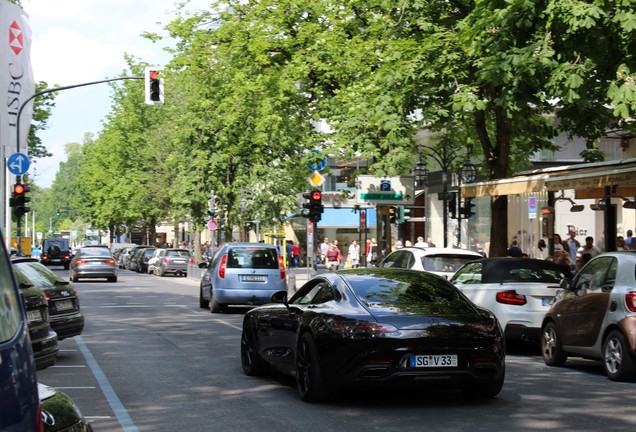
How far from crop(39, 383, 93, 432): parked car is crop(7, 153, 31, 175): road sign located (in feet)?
111

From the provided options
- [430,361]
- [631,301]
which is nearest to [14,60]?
[631,301]

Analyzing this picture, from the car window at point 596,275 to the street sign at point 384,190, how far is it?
1414 cm

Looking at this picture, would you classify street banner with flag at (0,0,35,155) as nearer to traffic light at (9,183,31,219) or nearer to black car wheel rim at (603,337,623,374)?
traffic light at (9,183,31,219)

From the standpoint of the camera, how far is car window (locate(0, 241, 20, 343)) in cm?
367

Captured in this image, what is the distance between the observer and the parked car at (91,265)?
4834cm

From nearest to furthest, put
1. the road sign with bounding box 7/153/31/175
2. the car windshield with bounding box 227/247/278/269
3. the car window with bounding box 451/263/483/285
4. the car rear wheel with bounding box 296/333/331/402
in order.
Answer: the car rear wheel with bounding box 296/333/331/402
the car window with bounding box 451/263/483/285
the car windshield with bounding box 227/247/278/269
the road sign with bounding box 7/153/31/175

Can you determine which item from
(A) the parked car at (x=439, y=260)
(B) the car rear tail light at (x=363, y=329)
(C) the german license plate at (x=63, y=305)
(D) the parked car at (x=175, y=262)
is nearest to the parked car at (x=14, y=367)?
(B) the car rear tail light at (x=363, y=329)

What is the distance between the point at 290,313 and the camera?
39.1 feet

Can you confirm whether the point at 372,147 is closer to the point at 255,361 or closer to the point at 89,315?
the point at 89,315

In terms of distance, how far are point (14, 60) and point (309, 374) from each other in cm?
2798

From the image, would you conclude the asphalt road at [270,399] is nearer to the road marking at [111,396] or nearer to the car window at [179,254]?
the road marking at [111,396]

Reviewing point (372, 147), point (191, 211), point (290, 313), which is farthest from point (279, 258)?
point (191, 211)

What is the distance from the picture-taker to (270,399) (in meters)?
11.1

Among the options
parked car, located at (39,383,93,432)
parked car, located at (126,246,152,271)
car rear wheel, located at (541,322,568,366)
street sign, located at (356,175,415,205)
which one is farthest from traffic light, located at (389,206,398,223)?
parked car, located at (39,383,93,432)
